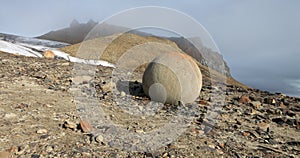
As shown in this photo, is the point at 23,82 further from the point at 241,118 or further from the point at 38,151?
the point at 241,118

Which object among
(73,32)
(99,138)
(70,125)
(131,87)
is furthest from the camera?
(73,32)

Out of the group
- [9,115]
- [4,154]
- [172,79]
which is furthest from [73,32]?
[4,154]

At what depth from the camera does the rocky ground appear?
4.70m

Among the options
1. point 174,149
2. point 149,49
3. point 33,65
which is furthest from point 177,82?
point 149,49

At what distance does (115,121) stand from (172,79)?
1962 mm

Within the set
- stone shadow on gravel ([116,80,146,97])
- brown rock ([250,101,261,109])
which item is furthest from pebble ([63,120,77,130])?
brown rock ([250,101,261,109])

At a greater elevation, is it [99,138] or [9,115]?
[9,115]

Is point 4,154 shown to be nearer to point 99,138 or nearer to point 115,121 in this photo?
point 99,138

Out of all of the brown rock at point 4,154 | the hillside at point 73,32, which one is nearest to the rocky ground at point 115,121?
the brown rock at point 4,154

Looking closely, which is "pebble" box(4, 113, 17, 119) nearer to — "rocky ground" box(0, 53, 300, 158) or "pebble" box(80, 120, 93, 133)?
"rocky ground" box(0, 53, 300, 158)

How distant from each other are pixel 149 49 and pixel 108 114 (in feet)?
54.0

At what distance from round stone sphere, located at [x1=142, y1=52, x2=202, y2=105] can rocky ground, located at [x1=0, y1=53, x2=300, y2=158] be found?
1.11 ft

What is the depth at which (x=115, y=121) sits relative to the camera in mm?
5953

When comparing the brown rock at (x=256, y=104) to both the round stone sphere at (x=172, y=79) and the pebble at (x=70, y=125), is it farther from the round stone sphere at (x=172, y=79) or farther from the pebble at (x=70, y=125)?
the pebble at (x=70, y=125)
